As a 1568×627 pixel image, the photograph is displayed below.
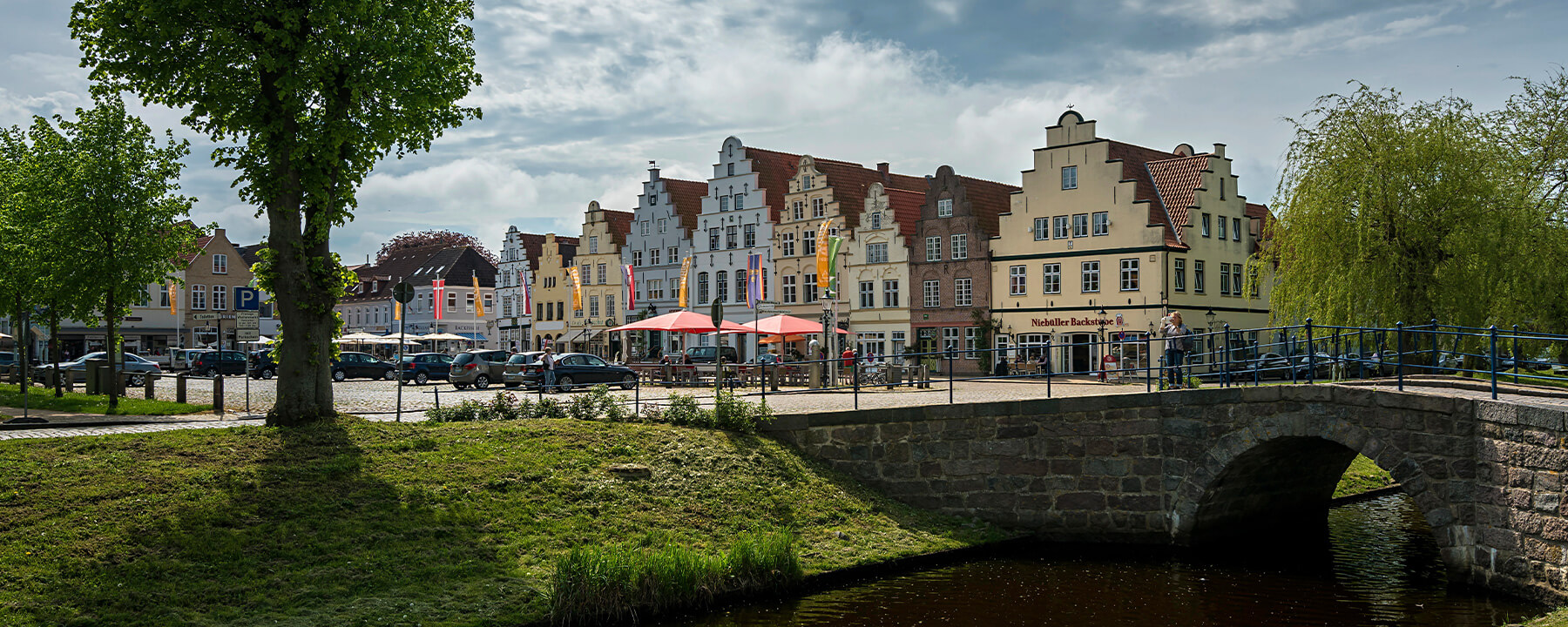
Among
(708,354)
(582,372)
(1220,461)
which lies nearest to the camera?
(1220,461)

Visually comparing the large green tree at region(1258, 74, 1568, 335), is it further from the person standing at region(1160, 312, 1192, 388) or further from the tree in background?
the tree in background

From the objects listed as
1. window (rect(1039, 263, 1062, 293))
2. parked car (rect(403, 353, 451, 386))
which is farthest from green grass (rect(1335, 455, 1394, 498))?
parked car (rect(403, 353, 451, 386))

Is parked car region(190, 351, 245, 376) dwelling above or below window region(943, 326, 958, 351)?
below

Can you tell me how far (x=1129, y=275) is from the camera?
145 feet

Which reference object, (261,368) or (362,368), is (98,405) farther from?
(261,368)

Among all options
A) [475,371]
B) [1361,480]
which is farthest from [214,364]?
[1361,480]

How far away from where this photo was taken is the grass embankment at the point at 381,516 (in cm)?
1198

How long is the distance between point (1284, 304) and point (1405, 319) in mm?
2756

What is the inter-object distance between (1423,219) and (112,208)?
29727 millimetres

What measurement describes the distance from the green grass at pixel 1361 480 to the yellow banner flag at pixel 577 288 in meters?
48.2

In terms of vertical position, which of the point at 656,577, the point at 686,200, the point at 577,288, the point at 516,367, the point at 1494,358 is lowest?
the point at 656,577

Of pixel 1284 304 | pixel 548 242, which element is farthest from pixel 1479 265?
pixel 548 242

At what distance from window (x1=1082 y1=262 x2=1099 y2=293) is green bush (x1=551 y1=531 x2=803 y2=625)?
32.5 meters

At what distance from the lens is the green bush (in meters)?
13.0
